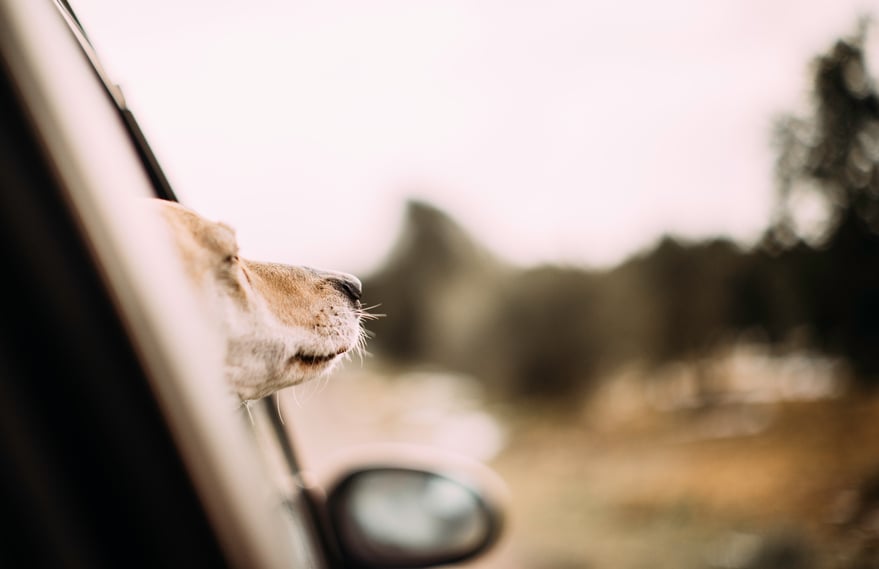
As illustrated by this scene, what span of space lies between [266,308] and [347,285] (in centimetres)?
53

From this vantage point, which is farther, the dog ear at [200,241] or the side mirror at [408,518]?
the side mirror at [408,518]

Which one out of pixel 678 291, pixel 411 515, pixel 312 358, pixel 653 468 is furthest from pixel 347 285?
pixel 678 291

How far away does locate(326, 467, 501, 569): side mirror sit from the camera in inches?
97.3

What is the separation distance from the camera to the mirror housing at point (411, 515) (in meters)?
2.47

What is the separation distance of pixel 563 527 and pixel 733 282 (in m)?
6.21

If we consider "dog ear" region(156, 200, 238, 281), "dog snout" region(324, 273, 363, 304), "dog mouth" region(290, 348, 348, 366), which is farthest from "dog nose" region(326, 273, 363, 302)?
"dog ear" region(156, 200, 238, 281)

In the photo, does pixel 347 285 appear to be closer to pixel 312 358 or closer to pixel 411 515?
pixel 312 358

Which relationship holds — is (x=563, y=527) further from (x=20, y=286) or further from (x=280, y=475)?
(x=20, y=286)

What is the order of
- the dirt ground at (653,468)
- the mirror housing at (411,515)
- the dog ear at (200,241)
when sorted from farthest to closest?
the dirt ground at (653,468)
the mirror housing at (411,515)
the dog ear at (200,241)

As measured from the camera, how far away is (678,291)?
51.5ft

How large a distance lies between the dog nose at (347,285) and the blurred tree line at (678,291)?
60 cm

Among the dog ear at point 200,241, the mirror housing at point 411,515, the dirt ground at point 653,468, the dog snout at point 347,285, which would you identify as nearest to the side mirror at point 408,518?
the mirror housing at point 411,515

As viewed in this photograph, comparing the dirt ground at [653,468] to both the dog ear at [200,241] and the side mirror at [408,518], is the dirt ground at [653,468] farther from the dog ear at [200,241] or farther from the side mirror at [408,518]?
the dog ear at [200,241]

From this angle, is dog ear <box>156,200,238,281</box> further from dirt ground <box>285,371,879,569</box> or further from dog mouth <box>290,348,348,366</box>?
dirt ground <box>285,371,879,569</box>
